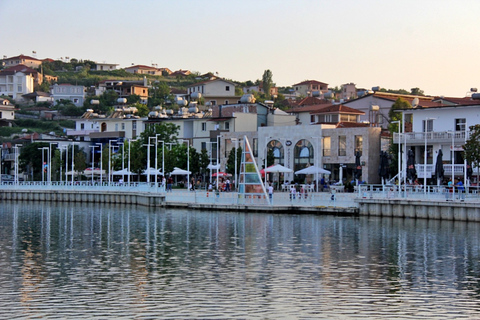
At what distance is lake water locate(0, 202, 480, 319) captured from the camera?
26.0 metres

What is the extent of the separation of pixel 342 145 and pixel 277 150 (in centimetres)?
958

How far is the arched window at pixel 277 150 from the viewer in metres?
96.9

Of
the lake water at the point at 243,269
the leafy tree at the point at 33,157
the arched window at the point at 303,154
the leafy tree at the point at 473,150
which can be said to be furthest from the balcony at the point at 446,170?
the leafy tree at the point at 33,157

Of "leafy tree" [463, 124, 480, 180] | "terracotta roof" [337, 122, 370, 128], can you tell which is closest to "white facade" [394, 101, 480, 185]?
"leafy tree" [463, 124, 480, 180]

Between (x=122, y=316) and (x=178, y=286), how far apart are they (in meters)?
5.42

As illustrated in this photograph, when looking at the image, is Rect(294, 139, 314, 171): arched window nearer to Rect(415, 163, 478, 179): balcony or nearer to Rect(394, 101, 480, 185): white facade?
Rect(394, 101, 480, 185): white facade

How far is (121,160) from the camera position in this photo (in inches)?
4264

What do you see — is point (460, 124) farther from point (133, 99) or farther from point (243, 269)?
point (133, 99)

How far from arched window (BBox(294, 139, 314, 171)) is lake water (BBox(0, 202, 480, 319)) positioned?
35.9 m

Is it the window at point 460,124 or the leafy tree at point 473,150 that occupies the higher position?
the window at point 460,124

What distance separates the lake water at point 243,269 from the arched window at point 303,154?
3593cm

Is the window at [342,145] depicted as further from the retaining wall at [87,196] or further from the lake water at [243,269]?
the lake water at [243,269]

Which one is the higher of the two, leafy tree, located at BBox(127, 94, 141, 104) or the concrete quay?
leafy tree, located at BBox(127, 94, 141, 104)

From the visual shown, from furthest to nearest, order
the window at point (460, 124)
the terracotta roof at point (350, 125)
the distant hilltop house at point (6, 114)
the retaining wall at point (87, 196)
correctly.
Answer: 1. the distant hilltop house at point (6, 114)
2. the terracotta roof at point (350, 125)
3. the window at point (460, 124)
4. the retaining wall at point (87, 196)
